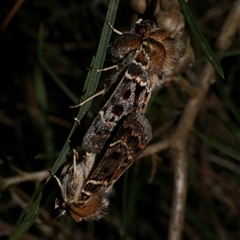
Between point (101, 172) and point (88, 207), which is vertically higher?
point (101, 172)

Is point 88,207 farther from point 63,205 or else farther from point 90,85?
point 90,85

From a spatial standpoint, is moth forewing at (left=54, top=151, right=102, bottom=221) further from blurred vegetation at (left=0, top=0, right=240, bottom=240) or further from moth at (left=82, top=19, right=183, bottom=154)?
blurred vegetation at (left=0, top=0, right=240, bottom=240)

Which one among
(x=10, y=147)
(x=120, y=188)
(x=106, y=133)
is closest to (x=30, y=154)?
(x=10, y=147)

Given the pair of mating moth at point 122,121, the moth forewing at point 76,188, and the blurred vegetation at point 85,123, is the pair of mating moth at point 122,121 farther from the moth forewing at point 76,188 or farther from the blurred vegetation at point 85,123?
the blurred vegetation at point 85,123

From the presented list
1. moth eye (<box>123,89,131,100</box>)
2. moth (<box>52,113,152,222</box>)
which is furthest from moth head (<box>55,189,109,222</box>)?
moth eye (<box>123,89,131,100</box>)

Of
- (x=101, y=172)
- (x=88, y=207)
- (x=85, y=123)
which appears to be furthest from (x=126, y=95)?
(x=85, y=123)
